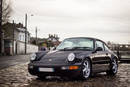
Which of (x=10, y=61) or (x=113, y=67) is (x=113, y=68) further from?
(x=10, y=61)

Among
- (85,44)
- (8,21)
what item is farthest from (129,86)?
(8,21)

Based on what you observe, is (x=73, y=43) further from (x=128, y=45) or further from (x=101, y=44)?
(x=128, y=45)

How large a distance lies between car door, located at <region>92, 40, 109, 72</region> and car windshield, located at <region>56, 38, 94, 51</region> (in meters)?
0.28

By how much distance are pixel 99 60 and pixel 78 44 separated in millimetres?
839

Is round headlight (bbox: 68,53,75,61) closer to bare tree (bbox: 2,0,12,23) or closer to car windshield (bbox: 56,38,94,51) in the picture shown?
car windshield (bbox: 56,38,94,51)

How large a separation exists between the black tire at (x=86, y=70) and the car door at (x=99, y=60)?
1.00 feet

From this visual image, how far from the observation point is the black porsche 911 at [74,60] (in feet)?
25.0

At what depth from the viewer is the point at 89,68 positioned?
27.3 ft

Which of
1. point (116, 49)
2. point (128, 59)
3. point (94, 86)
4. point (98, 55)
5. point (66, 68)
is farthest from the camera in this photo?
point (116, 49)

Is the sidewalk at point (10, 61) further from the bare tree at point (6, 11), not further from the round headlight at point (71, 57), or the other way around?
the bare tree at point (6, 11)

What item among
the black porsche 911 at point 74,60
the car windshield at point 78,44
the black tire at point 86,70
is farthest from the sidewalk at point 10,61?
the black tire at point 86,70

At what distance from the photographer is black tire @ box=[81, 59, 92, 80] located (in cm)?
789

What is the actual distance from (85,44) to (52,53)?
3.68ft

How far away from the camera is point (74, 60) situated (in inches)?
301
